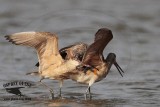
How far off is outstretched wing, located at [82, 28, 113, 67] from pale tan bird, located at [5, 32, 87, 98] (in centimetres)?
23

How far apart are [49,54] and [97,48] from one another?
2.84 ft

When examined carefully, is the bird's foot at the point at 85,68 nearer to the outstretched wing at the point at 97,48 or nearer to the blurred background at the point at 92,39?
the outstretched wing at the point at 97,48

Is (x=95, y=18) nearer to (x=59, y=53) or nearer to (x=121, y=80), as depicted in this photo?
(x=121, y=80)

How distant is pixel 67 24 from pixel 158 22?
3218 mm

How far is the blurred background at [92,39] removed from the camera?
38.7 ft

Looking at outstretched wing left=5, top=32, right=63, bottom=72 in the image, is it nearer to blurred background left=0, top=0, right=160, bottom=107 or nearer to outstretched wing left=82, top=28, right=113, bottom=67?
outstretched wing left=82, top=28, right=113, bottom=67

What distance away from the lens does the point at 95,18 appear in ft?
61.8

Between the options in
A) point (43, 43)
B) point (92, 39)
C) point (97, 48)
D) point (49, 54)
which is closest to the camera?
point (97, 48)

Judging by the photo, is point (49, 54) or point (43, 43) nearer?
point (43, 43)

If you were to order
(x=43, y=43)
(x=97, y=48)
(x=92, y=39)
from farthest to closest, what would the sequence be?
(x=92, y=39)
(x=43, y=43)
(x=97, y=48)

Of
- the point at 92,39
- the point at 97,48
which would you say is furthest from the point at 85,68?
the point at 92,39

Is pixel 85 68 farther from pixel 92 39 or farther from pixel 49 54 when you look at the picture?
pixel 92 39

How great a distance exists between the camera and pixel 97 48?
35.1 ft

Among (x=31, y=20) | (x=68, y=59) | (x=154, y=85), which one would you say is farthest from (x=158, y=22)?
(x=68, y=59)
